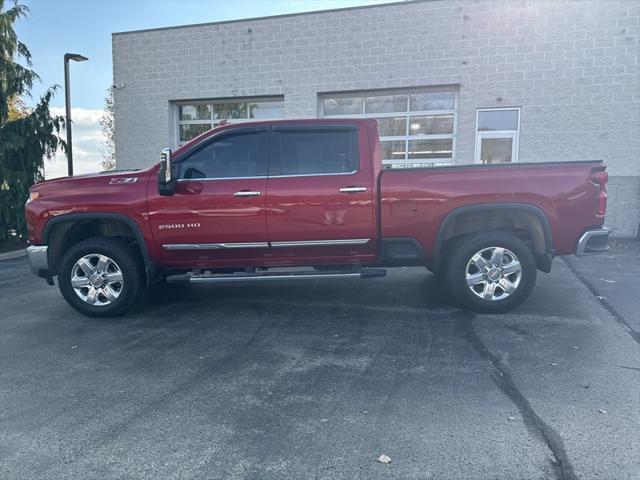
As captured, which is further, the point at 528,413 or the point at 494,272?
the point at 494,272

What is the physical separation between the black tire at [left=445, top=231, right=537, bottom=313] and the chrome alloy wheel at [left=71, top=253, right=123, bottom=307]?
12.5 feet

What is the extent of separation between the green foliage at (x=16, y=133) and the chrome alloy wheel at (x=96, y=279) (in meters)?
6.76

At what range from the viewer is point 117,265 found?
208 inches

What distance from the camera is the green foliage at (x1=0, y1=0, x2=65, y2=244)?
10352mm

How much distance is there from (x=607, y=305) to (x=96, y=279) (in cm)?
611

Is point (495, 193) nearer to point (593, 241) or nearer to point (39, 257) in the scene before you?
point (593, 241)

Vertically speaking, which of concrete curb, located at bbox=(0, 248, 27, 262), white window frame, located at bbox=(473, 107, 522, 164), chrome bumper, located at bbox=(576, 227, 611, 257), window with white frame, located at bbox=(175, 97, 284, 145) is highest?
window with white frame, located at bbox=(175, 97, 284, 145)

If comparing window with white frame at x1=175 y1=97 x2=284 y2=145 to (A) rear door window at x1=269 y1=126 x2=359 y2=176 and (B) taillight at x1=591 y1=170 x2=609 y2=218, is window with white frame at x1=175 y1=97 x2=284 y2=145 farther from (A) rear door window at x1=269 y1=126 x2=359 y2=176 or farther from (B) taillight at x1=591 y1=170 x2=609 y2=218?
(B) taillight at x1=591 y1=170 x2=609 y2=218

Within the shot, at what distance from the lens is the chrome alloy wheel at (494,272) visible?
17.0ft

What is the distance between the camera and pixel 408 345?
4.42 meters

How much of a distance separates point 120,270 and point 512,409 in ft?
13.9

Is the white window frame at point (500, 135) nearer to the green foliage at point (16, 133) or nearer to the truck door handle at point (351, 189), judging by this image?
the truck door handle at point (351, 189)

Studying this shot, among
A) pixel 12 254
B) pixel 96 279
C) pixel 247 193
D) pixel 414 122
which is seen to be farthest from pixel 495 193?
pixel 12 254

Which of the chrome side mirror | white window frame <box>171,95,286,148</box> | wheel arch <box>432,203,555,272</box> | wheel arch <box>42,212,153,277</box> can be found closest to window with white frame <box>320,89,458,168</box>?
white window frame <box>171,95,286,148</box>
